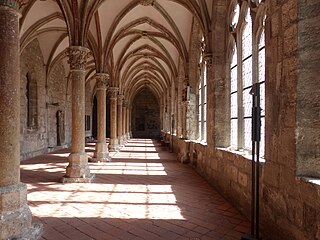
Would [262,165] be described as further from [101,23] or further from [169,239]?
[101,23]

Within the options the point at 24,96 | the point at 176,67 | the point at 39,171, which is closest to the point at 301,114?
the point at 39,171

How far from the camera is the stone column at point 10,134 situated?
9.96 feet

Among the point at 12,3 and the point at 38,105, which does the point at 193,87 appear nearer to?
the point at 38,105

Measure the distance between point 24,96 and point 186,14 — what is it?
23.6 ft

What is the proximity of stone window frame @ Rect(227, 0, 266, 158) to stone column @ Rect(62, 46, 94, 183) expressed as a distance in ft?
11.2

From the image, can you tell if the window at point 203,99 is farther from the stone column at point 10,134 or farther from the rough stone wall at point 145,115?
the rough stone wall at point 145,115

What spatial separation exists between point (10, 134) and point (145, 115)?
29993 mm

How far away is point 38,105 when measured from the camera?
12.6 meters

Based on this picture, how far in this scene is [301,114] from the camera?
103 inches

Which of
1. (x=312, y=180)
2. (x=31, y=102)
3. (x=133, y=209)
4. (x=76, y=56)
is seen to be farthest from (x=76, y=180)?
(x=31, y=102)

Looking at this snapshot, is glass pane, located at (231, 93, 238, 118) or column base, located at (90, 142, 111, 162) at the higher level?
glass pane, located at (231, 93, 238, 118)

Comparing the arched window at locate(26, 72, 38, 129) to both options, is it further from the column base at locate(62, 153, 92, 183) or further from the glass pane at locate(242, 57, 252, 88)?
Answer: the glass pane at locate(242, 57, 252, 88)

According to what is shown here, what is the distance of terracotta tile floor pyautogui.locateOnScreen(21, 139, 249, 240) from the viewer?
11.0 ft

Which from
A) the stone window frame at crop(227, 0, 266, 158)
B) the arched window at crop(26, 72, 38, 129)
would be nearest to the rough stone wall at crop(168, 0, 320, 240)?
the stone window frame at crop(227, 0, 266, 158)
